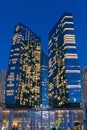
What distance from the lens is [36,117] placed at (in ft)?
383

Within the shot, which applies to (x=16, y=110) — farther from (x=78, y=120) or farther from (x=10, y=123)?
(x=10, y=123)

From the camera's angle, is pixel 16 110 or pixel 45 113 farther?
pixel 16 110

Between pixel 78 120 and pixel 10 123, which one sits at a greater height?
pixel 10 123

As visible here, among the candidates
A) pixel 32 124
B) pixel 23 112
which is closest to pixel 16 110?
pixel 23 112

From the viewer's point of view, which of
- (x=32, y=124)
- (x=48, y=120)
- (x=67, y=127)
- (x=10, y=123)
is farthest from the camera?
(x=48, y=120)

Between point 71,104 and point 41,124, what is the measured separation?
246ft

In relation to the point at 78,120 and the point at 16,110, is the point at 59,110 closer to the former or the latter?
the point at 78,120

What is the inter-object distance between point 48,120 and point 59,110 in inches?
1539

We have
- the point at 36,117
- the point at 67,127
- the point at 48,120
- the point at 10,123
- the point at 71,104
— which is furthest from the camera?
the point at 71,104

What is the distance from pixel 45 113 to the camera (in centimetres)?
13138

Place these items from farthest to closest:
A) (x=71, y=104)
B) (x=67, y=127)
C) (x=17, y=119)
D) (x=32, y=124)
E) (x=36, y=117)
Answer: (x=71, y=104)
(x=17, y=119)
(x=36, y=117)
(x=32, y=124)
(x=67, y=127)

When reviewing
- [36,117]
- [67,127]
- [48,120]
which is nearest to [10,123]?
[67,127]

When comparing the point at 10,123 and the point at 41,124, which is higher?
the point at 10,123

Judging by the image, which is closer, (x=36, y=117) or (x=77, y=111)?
(x=36, y=117)
